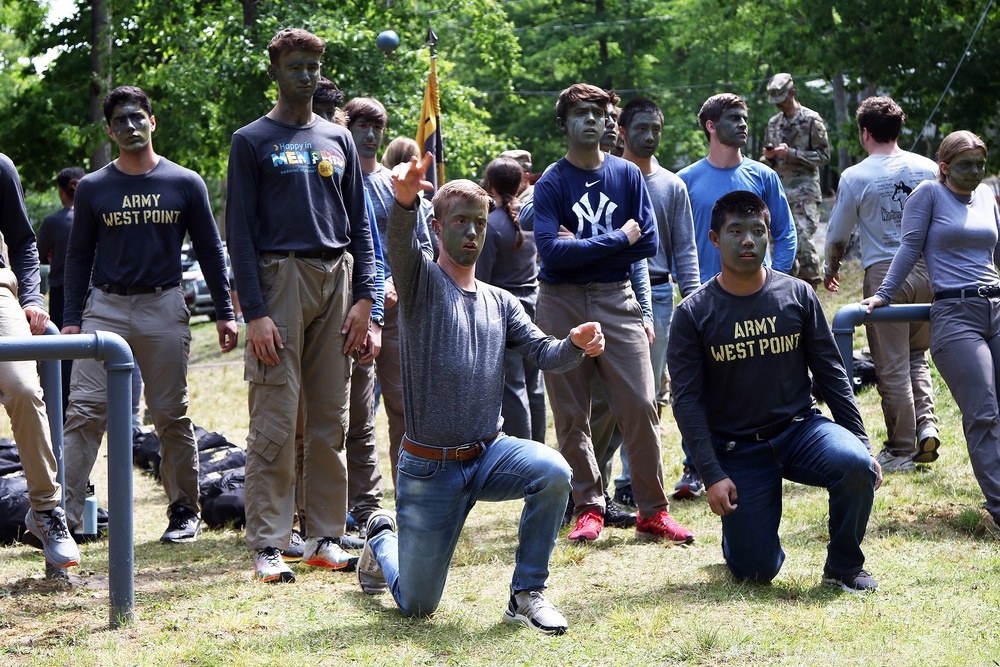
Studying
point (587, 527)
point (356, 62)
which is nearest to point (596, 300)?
point (587, 527)

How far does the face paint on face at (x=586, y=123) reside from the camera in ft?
20.1

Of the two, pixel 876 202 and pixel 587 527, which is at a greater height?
pixel 876 202

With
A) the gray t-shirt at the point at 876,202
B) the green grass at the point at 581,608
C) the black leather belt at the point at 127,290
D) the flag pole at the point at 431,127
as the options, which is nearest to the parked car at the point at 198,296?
the flag pole at the point at 431,127

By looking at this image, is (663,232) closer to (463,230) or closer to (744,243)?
(744,243)

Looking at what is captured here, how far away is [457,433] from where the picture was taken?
183 inches

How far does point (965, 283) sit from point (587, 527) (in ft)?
7.65

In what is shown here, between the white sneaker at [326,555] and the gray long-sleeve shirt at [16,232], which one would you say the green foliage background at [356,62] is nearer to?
the gray long-sleeve shirt at [16,232]

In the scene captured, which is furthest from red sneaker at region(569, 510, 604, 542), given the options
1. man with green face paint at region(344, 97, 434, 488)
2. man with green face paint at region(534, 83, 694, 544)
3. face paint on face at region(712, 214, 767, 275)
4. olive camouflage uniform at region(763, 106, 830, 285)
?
olive camouflage uniform at region(763, 106, 830, 285)

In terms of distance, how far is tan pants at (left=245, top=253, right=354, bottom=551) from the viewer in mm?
5422

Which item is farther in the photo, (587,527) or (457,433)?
(587,527)

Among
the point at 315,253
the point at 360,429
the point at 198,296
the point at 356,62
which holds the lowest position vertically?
the point at 198,296

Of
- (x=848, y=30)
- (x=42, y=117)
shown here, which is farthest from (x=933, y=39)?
(x=42, y=117)

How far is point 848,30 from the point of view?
1820 cm

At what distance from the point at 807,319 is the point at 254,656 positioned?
2.66 metres
